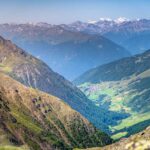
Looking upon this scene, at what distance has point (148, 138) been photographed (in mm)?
70438

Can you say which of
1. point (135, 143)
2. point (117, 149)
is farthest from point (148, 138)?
point (117, 149)

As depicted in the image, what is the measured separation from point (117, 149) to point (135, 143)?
6.03 metres

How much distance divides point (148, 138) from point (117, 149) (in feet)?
22.7

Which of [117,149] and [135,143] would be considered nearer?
[135,143]

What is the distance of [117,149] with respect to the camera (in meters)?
75.1

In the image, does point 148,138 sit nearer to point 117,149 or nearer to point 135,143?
point 135,143

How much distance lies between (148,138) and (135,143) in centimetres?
234

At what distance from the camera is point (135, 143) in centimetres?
6981

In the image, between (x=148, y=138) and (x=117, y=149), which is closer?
(x=148, y=138)
